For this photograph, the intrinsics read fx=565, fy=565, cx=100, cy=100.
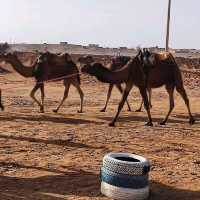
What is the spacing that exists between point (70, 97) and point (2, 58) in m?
6.00

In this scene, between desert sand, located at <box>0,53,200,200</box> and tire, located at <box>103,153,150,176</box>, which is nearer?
tire, located at <box>103,153,150,176</box>

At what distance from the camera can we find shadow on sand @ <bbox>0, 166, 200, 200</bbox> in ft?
25.6

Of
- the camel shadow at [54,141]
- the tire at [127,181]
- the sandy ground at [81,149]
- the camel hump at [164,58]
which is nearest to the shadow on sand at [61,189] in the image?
the sandy ground at [81,149]

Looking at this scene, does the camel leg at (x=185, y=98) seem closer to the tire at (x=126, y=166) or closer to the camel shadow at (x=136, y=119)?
the camel shadow at (x=136, y=119)

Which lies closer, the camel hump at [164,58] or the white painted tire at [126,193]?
the white painted tire at [126,193]

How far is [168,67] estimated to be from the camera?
49.6 ft

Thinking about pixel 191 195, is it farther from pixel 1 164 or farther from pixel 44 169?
pixel 1 164

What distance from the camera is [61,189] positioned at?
813 centimetres

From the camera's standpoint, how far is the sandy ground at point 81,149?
8.23m

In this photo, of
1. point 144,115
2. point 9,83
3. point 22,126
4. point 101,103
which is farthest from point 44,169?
point 9,83

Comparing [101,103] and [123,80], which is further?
[101,103]

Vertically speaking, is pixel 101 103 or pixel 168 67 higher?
pixel 168 67

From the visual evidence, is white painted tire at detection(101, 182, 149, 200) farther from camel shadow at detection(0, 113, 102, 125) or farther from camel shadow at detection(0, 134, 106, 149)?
camel shadow at detection(0, 113, 102, 125)

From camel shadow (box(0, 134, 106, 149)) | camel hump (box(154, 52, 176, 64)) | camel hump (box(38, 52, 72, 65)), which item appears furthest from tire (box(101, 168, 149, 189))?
camel hump (box(38, 52, 72, 65))
